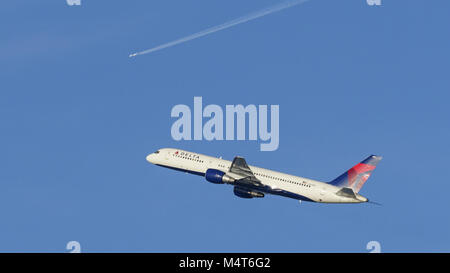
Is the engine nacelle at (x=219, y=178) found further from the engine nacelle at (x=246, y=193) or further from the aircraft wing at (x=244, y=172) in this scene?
the engine nacelle at (x=246, y=193)

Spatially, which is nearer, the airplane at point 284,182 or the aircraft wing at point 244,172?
the airplane at point 284,182


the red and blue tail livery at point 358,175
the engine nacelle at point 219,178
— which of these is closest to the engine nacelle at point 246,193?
the engine nacelle at point 219,178

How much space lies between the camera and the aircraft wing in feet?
481

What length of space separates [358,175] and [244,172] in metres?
15.2

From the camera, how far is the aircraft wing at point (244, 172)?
481 ft

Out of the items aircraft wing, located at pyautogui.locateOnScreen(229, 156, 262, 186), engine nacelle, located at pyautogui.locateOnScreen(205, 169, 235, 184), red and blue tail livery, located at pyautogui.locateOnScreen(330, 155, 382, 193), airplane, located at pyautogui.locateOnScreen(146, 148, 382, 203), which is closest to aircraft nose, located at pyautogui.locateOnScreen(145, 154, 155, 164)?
airplane, located at pyautogui.locateOnScreen(146, 148, 382, 203)

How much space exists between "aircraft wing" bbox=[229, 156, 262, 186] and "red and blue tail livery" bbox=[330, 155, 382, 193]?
10710mm

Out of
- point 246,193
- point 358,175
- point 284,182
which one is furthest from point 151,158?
point 358,175

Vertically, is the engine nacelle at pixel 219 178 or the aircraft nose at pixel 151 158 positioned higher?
the aircraft nose at pixel 151 158

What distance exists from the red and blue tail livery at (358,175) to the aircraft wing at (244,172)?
35.1 feet

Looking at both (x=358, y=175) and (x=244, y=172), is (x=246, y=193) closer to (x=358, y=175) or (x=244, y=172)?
(x=244, y=172)

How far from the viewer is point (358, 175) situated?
147 meters

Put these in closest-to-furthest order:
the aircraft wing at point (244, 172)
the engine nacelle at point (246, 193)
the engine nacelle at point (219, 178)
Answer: the aircraft wing at point (244, 172)
the engine nacelle at point (219, 178)
the engine nacelle at point (246, 193)
